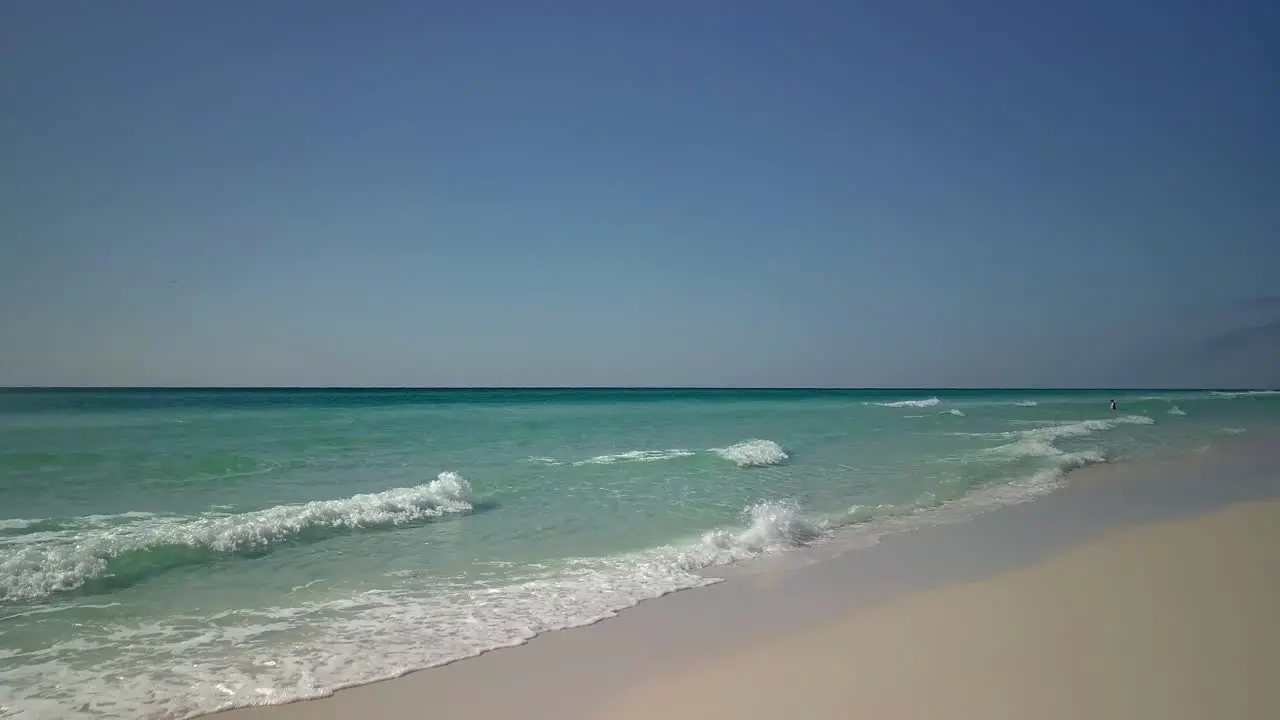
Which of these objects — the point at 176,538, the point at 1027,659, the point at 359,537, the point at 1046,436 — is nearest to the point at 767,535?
the point at 1027,659

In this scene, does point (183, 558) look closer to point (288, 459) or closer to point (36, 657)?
point (36, 657)

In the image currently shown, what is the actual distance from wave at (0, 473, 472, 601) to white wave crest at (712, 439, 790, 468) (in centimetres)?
725

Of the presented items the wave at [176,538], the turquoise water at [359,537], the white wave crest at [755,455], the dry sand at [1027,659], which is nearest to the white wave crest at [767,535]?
the turquoise water at [359,537]

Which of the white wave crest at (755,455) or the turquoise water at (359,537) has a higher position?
the white wave crest at (755,455)

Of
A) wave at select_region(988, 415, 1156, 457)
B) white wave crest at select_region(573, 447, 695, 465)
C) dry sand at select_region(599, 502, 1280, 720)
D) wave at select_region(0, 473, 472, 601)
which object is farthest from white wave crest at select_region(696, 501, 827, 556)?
wave at select_region(988, 415, 1156, 457)

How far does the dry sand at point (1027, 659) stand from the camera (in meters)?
4.12

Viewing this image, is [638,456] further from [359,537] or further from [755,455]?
[359,537]

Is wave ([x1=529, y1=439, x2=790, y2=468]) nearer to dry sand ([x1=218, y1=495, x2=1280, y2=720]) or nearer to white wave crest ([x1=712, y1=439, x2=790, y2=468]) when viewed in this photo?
white wave crest ([x1=712, y1=439, x2=790, y2=468])

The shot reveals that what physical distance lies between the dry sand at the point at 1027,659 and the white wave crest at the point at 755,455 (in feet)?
31.9

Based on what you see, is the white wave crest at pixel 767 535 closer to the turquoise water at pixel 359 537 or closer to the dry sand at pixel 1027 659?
the turquoise water at pixel 359 537

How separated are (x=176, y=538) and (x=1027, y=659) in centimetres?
891

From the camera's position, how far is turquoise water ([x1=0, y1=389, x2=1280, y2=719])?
5199 mm

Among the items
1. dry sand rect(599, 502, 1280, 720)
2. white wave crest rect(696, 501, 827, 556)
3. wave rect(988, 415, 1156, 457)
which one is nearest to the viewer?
dry sand rect(599, 502, 1280, 720)

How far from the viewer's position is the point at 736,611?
20.5 feet
